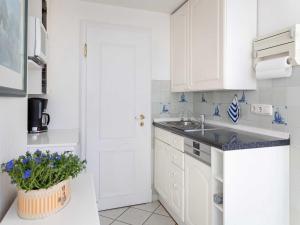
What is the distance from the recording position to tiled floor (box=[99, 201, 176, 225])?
229 centimetres

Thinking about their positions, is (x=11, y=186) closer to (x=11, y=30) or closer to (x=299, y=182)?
(x=11, y=30)

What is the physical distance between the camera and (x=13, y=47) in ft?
2.84

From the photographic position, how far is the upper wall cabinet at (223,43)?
5.86 feet

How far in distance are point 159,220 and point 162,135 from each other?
0.89m

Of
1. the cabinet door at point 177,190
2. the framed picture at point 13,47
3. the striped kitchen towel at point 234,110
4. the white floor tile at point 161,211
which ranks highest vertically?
the framed picture at point 13,47

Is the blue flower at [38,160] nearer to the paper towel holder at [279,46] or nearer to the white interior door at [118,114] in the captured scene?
the paper towel holder at [279,46]

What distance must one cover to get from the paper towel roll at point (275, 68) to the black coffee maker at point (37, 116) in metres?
1.94

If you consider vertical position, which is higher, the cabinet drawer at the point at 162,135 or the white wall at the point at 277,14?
the white wall at the point at 277,14

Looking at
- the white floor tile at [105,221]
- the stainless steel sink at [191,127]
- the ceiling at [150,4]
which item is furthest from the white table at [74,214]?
the ceiling at [150,4]

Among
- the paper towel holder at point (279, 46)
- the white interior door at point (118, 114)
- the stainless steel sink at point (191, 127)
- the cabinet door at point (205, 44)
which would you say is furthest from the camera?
the white interior door at point (118, 114)

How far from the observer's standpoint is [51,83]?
2406mm

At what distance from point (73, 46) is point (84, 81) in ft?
1.33

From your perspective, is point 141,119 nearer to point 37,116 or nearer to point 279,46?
point 37,116

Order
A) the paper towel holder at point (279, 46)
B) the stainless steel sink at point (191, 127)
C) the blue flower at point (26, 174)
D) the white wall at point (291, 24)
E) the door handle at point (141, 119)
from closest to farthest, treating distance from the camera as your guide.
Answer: the blue flower at point (26, 174)
the paper towel holder at point (279, 46)
the white wall at point (291, 24)
the stainless steel sink at point (191, 127)
the door handle at point (141, 119)
